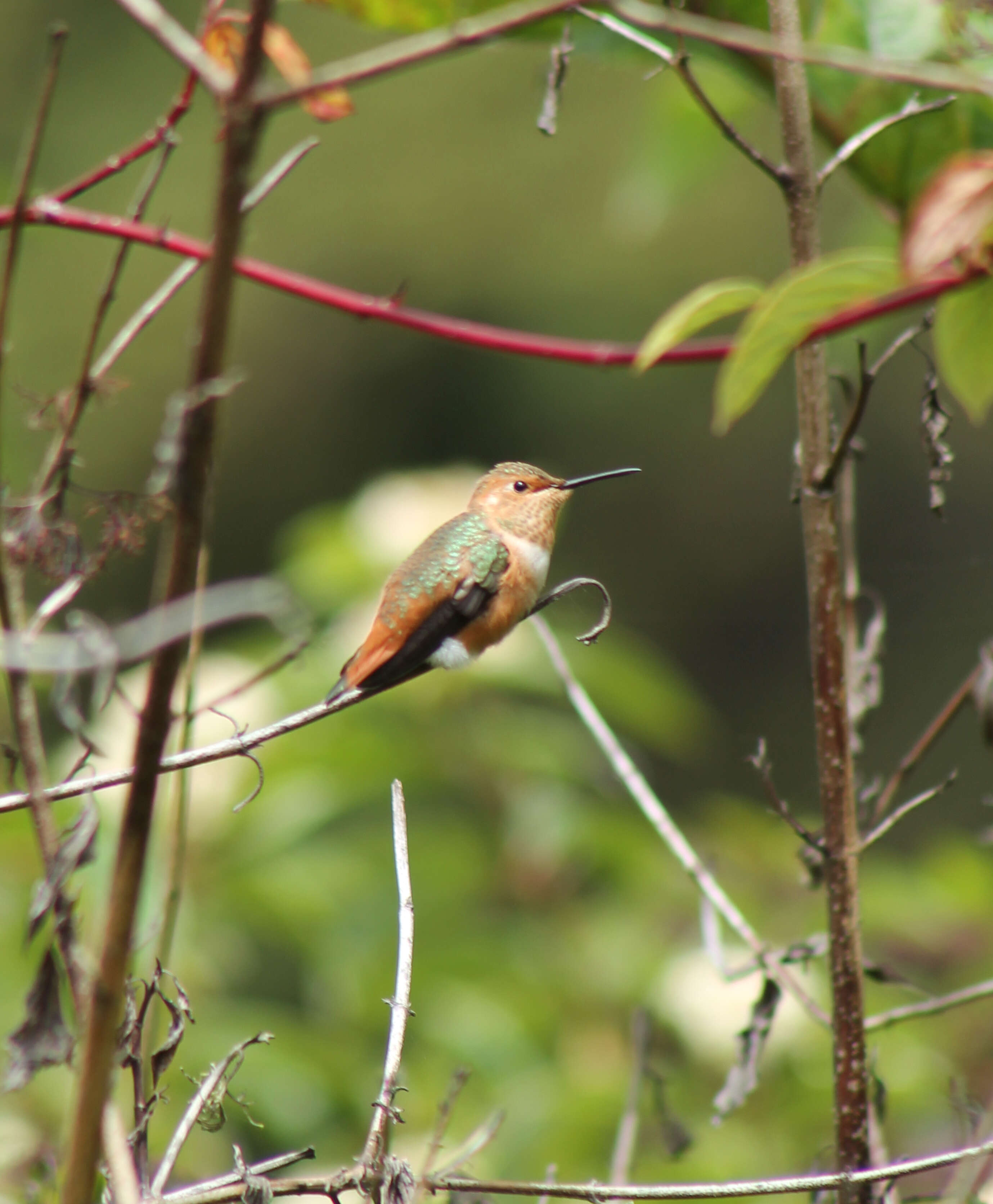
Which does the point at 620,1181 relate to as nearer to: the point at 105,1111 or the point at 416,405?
the point at 105,1111

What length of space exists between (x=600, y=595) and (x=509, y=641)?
1.70 m

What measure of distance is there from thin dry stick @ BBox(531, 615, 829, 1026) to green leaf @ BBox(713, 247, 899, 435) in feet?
1.42

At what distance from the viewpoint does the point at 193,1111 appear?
0.60m

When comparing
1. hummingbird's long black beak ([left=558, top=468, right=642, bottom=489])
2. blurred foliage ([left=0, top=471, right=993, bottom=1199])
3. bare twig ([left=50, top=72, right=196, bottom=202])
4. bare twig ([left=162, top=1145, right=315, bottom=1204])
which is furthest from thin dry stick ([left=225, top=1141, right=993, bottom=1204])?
blurred foliage ([left=0, top=471, right=993, bottom=1199])

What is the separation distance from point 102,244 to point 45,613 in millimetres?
8814

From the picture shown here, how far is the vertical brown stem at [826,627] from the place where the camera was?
70 cm

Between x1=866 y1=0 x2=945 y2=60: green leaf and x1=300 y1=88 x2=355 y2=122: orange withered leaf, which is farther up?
x1=866 y1=0 x2=945 y2=60: green leaf

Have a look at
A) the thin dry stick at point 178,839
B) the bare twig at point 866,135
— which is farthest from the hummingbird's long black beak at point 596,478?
the thin dry stick at point 178,839

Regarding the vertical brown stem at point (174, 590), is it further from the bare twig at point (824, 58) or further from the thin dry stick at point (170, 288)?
the thin dry stick at point (170, 288)

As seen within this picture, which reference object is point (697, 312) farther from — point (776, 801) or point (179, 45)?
point (776, 801)

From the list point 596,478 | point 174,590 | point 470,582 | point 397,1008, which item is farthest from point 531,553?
point 174,590

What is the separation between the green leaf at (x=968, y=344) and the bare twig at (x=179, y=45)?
1.13 ft

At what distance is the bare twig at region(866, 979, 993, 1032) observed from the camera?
75 cm

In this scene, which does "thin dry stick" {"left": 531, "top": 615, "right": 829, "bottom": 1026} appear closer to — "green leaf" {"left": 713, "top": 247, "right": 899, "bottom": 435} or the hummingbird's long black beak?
the hummingbird's long black beak
